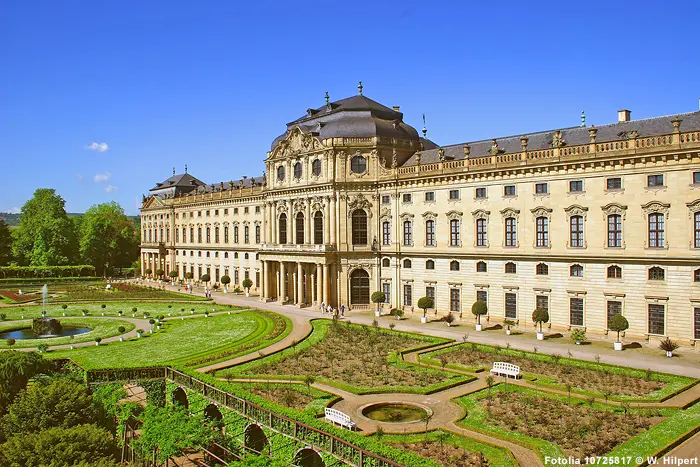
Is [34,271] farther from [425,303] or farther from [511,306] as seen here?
[511,306]

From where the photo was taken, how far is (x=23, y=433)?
23.9m

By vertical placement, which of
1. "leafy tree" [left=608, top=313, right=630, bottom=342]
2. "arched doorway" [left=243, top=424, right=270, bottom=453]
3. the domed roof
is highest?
the domed roof

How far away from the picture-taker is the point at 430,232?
188 feet

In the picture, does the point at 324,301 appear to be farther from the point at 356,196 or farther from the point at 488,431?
the point at 488,431

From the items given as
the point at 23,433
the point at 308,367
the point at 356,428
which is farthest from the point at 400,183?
the point at 23,433

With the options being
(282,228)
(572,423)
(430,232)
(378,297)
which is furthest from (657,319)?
(282,228)

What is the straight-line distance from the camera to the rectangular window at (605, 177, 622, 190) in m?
44.1

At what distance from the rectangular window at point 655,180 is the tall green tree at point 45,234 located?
101 metres

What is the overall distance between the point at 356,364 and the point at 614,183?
24.3m

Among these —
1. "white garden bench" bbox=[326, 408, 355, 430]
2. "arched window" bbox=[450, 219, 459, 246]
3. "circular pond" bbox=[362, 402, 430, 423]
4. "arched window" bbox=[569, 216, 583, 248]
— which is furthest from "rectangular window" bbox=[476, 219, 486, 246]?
"white garden bench" bbox=[326, 408, 355, 430]

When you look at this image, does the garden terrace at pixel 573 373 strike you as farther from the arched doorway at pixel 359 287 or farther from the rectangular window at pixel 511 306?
the arched doorway at pixel 359 287

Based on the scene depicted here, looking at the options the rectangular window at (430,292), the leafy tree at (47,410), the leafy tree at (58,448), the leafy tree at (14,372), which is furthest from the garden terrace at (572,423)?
the rectangular window at (430,292)

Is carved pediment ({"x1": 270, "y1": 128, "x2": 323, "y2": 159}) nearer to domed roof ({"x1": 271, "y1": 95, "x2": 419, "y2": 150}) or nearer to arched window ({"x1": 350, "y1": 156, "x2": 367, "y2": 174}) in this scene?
domed roof ({"x1": 271, "y1": 95, "x2": 419, "y2": 150})

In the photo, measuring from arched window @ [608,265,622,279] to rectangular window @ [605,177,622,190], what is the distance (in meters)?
6.06
